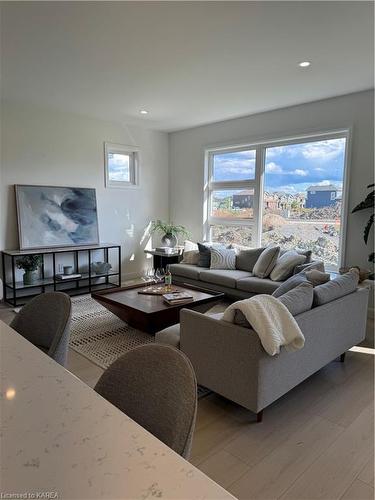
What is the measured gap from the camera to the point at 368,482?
5.89ft

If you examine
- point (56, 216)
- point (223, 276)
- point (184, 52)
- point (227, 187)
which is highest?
point (184, 52)

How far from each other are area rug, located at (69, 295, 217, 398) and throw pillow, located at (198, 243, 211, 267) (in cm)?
160

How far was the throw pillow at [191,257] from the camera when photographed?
5379 mm

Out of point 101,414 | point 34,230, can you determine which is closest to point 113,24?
point 101,414

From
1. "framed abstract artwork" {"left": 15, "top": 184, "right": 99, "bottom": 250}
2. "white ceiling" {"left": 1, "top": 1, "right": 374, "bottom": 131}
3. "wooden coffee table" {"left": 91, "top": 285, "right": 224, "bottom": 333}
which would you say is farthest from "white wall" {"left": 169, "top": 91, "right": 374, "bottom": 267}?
"wooden coffee table" {"left": 91, "top": 285, "right": 224, "bottom": 333}

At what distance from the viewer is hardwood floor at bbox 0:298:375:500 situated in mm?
1765

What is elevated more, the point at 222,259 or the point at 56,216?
the point at 56,216

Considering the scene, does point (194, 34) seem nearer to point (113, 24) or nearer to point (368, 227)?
point (113, 24)

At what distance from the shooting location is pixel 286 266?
14.0 ft

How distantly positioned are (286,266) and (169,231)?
2517mm

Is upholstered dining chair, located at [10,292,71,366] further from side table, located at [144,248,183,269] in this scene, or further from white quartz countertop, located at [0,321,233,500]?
side table, located at [144,248,183,269]

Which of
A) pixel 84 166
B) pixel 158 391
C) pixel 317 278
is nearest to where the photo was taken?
pixel 158 391

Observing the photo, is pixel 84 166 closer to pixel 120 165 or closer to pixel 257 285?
pixel 120 165

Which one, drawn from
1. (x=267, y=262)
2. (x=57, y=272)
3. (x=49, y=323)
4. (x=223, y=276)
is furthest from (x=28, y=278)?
(x=49, y=323)
